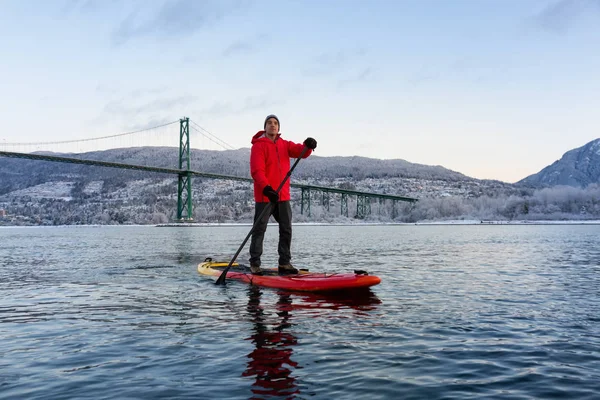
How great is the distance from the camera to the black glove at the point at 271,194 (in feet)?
33.1

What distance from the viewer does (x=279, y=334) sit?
663cm

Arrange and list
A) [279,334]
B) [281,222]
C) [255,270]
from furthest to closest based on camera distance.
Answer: [255,270], [281,222], [279,334]

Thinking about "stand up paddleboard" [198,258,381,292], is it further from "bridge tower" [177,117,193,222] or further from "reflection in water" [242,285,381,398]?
"bridge tower" [177,117,193,222]

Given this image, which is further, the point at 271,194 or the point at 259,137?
the point at 259,137

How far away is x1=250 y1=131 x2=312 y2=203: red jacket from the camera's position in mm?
10641

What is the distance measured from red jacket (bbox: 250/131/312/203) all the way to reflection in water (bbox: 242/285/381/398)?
2.20 meters

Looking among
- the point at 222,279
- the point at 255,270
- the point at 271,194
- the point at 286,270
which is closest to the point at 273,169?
the point at 271,194

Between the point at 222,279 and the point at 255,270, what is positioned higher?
the point at 255,270

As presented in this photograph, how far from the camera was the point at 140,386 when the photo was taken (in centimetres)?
460

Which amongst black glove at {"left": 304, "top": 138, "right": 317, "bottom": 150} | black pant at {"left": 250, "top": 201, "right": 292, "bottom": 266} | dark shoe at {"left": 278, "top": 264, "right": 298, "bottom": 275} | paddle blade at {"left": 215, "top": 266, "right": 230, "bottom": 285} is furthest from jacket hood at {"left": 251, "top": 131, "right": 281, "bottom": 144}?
paddle blade at {"left": 215, "top": 266, "right": 230, "bottom": 285}

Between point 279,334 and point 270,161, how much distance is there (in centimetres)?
499

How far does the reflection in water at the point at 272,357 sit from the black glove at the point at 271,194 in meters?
2.51

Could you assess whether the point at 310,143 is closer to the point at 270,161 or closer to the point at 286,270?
the point at 270,161

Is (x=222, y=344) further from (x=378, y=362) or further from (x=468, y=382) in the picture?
(x=468, y=382)
